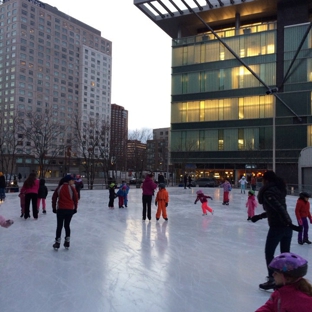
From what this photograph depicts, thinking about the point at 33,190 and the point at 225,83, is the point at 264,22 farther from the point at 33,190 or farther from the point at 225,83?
the point at 33,190

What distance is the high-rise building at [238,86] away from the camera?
44.7 metres

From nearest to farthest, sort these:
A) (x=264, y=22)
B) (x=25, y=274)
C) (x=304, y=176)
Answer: (x=25, y=274) < (x=304, y=176) < (x=264, y=22)

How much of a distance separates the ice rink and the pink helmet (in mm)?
2118

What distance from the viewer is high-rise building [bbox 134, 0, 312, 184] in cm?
4466

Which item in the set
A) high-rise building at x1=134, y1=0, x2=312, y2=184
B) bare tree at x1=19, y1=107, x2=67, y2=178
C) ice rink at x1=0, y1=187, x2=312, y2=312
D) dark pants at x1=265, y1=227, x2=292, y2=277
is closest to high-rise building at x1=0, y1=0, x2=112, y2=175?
bare tree at x1=19, y1=107, x2=67, y2=178

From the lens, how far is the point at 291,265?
231cm

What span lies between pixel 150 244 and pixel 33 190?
5239mm

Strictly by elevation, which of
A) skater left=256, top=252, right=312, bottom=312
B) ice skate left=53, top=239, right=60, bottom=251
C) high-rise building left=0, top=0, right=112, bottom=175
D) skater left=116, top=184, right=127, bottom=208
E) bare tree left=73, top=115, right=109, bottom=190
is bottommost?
ice skate left=53, top=239, right=60, bottom=251

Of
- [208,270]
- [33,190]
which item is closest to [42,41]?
[33,190]

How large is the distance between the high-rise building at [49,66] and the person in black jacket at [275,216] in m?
89.3

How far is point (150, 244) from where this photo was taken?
8.07 metres

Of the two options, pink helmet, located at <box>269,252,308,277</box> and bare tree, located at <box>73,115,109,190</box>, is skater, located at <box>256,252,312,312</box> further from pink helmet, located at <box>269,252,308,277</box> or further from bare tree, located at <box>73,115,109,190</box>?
bare tree, located at <box>73,115,109,190</box>

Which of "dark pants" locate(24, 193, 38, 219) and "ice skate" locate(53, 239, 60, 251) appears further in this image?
"dark pants" locate(24, 193, 38, 219)

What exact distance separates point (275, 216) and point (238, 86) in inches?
1834
